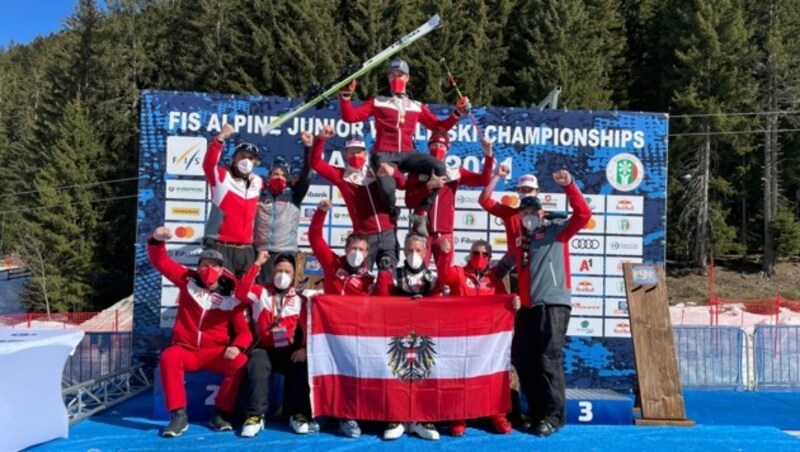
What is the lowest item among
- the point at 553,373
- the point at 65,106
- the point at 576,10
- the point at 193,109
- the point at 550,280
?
the point at 553,373

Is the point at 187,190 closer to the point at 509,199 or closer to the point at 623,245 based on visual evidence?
the point at 509,199

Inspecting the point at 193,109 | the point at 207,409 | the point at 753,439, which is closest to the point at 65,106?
the point at 193,109

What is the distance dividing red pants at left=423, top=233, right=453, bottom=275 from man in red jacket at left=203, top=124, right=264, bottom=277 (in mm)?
1726

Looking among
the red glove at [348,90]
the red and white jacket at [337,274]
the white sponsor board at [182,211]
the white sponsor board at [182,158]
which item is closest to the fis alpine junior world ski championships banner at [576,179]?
the white sponsor board at [182,158]

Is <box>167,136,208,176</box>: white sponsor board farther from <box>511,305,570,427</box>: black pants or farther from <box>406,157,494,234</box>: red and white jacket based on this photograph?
<box>511,305,570,427</box>: black pants

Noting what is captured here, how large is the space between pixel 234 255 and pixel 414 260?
5.90 feet

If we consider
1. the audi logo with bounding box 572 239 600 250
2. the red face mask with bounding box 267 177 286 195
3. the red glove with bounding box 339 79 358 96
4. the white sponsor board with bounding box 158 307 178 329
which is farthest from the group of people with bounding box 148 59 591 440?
the audi logo with bounding box 572 239 600 250

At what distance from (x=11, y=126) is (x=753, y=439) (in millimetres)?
57269

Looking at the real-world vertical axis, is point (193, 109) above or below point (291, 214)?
above

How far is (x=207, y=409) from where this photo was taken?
621cm

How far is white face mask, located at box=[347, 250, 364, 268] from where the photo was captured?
609 centimetres

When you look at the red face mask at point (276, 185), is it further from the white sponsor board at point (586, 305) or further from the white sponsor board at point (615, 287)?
the white sponsor board at point (615, 287)

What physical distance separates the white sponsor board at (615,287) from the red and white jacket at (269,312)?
164 inches

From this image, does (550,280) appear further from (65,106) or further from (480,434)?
(65,106)
